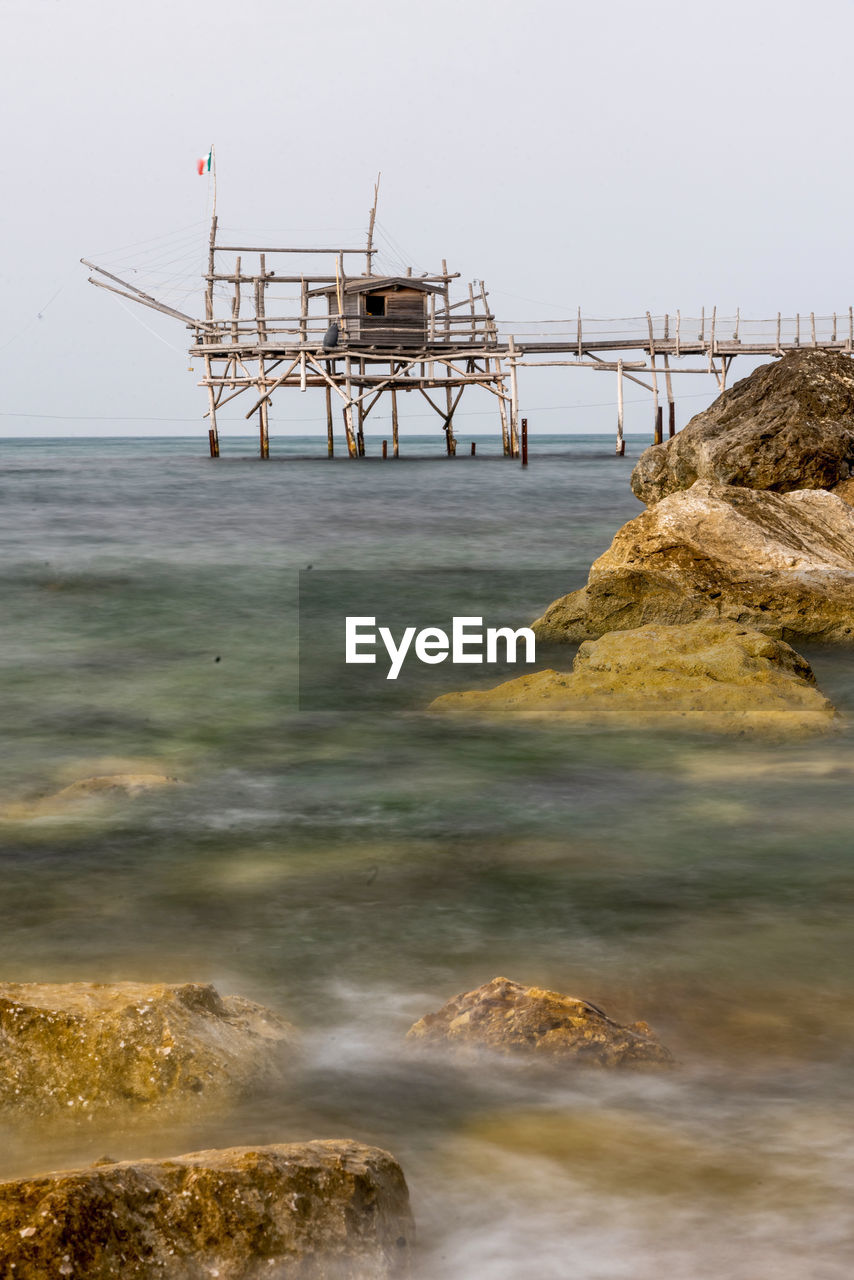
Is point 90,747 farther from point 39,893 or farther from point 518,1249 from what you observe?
point 518,1249

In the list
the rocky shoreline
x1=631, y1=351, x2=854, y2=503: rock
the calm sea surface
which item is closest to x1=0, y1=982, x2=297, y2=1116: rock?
the calm sea surface

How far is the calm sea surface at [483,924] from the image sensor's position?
289cm

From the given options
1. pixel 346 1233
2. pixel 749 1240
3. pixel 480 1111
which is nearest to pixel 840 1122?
pixel 749 1240

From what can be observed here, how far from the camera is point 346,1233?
2418mm

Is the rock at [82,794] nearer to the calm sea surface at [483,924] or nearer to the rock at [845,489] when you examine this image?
the calm sea surface at [483,924]

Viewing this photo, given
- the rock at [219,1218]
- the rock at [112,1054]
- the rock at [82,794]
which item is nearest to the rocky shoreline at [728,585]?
the rock at [82,794]

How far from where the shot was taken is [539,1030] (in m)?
3.49

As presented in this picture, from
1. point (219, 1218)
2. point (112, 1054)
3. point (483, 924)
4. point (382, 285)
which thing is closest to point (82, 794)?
point (483, 924)

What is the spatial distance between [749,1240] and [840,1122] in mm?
610

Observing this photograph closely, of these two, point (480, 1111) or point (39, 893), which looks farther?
point (39, 893)

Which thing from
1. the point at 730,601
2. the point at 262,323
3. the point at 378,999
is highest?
the point at 262,323

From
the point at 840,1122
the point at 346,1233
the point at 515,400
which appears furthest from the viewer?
the point at 515,400

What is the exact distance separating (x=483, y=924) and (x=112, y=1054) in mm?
1795

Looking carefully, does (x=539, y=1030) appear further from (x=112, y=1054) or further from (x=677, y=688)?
(x=677, y=688)
